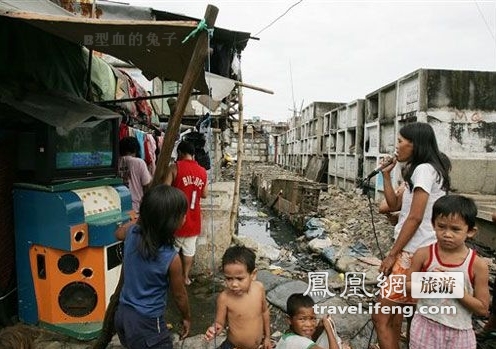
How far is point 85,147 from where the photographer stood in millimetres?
3422

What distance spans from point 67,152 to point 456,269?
3.17 m

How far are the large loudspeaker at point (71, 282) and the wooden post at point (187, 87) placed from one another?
1372 mm

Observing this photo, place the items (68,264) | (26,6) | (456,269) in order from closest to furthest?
(456,269), (26,6), (68,264)

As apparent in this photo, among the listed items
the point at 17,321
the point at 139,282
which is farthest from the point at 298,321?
the point at 17,321

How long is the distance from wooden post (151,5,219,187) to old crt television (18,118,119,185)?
1.26 meters

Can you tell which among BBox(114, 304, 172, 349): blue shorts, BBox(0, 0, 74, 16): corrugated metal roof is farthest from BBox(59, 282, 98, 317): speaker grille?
BBox(0, 0, 74, 16): corrugated metal roof

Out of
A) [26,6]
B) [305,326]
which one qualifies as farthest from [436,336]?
[26,6]

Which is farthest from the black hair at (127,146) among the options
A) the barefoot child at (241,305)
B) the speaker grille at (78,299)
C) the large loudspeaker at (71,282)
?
the barefoot child at (241,305)

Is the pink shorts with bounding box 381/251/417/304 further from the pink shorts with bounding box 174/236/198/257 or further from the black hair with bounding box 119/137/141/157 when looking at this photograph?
the black hair with bounding box 119/137/141/157

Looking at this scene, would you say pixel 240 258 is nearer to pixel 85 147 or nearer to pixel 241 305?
pixel 241 305

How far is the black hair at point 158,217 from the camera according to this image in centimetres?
187

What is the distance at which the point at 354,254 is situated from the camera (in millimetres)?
6445

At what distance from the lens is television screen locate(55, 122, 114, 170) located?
10.3 feet

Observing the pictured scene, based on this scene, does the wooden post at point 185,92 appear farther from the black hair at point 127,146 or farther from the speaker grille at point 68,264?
the black hair at point 127,146
